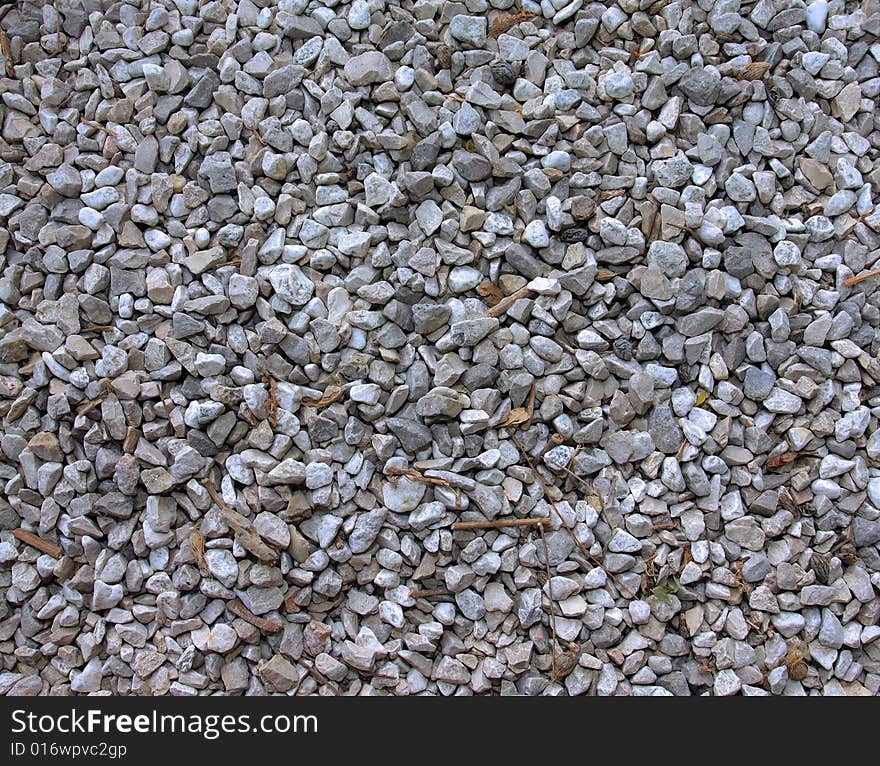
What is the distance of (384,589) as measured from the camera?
1.99 meters

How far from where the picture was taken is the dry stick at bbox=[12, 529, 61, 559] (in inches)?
80.6

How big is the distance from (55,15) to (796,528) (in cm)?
249

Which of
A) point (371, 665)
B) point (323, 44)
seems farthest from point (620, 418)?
point (323, 44)

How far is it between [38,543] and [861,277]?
7.33 feet

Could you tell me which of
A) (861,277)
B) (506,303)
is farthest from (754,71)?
(506,303)

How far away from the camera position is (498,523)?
78.0 inches

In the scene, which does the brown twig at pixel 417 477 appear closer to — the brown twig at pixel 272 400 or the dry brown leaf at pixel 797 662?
the brown twig at pixel 272 400

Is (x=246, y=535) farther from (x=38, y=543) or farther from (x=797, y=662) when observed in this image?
(x=797, y=662)

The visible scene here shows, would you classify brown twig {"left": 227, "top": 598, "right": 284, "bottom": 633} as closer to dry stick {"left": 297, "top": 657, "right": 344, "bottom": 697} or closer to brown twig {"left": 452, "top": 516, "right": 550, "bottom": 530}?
dry stick {"left": 297, "top": 657, "right": 344, "bottom": 697}

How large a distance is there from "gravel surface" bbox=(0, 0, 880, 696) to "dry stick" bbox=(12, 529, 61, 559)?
12 mm

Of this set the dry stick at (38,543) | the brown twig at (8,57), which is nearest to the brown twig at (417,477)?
the dry stick at (38,543)

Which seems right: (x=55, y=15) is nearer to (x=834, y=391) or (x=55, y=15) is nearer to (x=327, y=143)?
(x=327, y=143)

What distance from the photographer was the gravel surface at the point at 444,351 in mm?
1973

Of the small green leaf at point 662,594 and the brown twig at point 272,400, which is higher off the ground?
the brown twig at point 272,400
